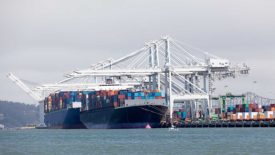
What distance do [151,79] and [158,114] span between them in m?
14.8

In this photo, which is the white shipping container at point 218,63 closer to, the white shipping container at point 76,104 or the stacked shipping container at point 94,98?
the stacked shipping container at point 94,98

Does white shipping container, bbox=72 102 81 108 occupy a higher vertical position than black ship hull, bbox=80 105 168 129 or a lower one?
higher

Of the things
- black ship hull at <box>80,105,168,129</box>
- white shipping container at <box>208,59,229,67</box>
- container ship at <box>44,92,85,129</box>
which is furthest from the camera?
container ship at <box>44,92,85,129</box>

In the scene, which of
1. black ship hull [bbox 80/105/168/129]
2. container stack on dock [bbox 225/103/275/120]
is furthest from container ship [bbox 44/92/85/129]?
container stack on dock [bbox 225/103/275/120]

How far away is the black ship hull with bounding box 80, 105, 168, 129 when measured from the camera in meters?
125

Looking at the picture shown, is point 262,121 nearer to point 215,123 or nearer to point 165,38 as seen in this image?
point 215,123

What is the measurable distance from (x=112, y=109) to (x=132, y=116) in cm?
309

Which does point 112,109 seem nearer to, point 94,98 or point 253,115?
point 94,98

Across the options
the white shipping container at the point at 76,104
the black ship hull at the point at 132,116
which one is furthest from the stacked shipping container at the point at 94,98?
the black ship hull at the point at 132,116

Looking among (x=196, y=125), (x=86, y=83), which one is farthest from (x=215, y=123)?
(x=86, y=83)

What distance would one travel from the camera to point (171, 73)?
128125 mm

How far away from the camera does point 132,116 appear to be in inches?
4983

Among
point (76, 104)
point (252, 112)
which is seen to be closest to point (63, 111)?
point (76, 104)

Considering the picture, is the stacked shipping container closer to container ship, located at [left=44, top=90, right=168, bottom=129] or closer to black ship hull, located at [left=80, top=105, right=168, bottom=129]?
container ship, located at [left=44, top=90, right=168, bottom=129]
